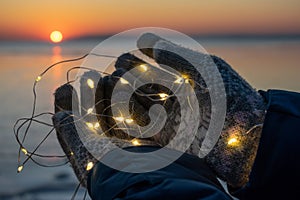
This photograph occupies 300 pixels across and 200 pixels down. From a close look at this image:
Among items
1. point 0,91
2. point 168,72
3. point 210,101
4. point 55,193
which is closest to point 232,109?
point 210,101

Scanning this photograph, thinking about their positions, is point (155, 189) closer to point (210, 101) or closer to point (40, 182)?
point (210, 101)

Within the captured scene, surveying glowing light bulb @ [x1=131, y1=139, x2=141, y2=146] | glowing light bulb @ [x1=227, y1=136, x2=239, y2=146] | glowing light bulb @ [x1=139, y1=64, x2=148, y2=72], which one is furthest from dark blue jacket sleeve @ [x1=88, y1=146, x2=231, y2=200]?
glowing light bulb @ [x1=139, y1=64, x2=148, y2=72]

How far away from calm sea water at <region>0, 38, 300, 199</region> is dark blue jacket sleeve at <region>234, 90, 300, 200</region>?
1.24 m

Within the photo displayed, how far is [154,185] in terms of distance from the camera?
0.62 metres

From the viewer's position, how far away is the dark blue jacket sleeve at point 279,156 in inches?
29.3

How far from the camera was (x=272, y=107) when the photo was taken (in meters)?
0.80

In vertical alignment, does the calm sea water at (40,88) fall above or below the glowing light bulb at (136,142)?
below

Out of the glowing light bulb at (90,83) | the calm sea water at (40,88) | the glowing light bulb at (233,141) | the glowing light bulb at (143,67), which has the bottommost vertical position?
the calm sea water at (40,88)

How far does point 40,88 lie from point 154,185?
10.2 feet

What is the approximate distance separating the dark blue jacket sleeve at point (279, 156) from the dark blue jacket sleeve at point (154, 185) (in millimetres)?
152

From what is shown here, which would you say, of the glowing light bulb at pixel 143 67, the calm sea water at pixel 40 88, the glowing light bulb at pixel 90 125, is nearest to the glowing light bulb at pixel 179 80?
the glowing light bulb at pixel 143 67

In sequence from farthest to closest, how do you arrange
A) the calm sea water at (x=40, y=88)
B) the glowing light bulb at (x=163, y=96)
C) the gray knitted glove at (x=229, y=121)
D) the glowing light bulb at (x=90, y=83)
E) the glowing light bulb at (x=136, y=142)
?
the calm sea water at (x=40, y=88) < the glowing light bulb at (x=90, y=83) < the glowing light bulb at (x=163, y=96) < the glowing light bulb at (x=136, y=142) < the gray knitted glove at (x=229, y=121)

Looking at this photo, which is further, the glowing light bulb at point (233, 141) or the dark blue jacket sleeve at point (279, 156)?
the glowing light bulb at point (233, 141)

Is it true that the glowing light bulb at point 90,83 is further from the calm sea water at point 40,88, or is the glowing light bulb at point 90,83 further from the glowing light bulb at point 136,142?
the calm sea water at point 40,88
